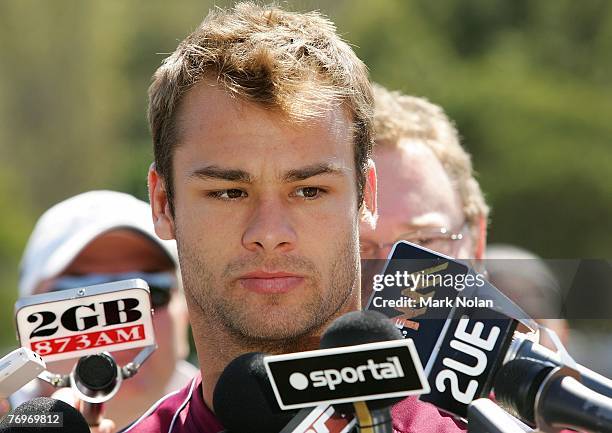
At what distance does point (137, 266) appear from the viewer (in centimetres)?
471

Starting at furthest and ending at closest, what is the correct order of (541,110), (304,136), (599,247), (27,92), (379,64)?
(27,92) < (379,64) < (541,110) < (599,247) < (304,136)

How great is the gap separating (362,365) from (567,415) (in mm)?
343

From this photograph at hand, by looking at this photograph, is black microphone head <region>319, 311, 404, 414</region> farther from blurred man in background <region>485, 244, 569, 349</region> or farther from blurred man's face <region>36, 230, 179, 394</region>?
blurred man's face <region>36, 230, 179, 394</region>

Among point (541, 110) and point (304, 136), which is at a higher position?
point (304, 136)

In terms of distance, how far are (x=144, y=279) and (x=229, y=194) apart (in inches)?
72.4

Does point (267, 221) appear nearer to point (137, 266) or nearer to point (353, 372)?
point (353, 372)

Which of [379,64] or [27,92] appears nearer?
[379,64]

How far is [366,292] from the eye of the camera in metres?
2.94

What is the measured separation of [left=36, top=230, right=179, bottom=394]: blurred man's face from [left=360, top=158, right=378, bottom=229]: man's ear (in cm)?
166

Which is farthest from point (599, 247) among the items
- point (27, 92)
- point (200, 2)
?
point (200, 2)

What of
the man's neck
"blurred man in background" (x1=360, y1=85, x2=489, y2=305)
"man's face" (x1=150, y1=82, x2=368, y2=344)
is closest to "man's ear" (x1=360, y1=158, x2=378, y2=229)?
"man's face" (x1=150, y1=82, x2=368, y2=344)

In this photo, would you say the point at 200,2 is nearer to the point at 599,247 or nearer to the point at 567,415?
the point at 599,247

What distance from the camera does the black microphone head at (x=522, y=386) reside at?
2076 millimetres

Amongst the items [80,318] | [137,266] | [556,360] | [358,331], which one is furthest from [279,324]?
[137,266]
